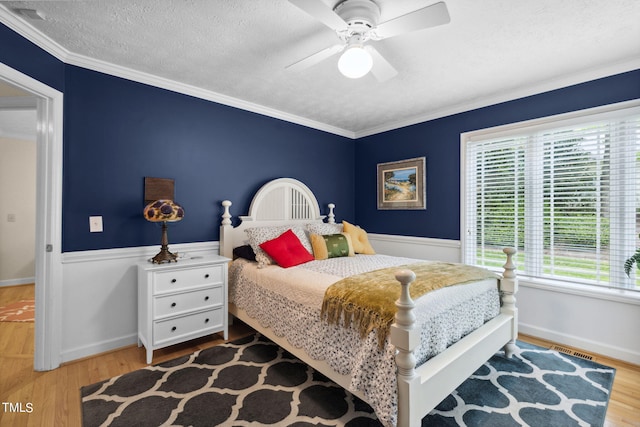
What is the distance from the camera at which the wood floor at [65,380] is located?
1.78 metres

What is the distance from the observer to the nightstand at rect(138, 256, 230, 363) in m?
2.40

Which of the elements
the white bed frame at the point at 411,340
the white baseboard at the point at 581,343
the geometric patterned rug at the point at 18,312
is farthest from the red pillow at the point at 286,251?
the geometric patterned rug at the point at 18,312

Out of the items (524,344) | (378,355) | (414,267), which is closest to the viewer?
(378,355)

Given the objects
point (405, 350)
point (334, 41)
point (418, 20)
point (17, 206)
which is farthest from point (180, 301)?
point (17, 206)

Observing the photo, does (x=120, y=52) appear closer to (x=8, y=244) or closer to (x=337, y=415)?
(x=337, y=415)

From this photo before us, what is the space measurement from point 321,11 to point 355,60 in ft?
1.08

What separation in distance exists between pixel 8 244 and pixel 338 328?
5.86m

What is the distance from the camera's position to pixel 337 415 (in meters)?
1.79

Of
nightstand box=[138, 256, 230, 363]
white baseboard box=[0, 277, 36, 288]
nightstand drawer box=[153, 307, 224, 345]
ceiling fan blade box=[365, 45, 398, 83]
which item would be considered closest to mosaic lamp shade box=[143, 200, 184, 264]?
nightstand box=[138, 256, 230, 363]

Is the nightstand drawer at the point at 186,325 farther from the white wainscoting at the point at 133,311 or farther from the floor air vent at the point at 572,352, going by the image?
the floor air vent at the point at 572,352

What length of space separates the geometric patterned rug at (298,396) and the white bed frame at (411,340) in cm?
20

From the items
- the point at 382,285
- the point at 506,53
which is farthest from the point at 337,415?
the point at 506,53

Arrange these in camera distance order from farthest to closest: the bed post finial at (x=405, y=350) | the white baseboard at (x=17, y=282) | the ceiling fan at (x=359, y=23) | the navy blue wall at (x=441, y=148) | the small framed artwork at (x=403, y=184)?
the white baseboard at (x=17, y=282) → the small framed artwork at (x=403, y=184) → the navy blue wall at (x=441, y=148) → the ceiling fan at (x=359, y=23) → the bed post finial at (x=405, y=350)

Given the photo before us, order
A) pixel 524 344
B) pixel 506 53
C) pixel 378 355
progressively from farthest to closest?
pixel 524 344, pixel 506 53, pixel 378 355
